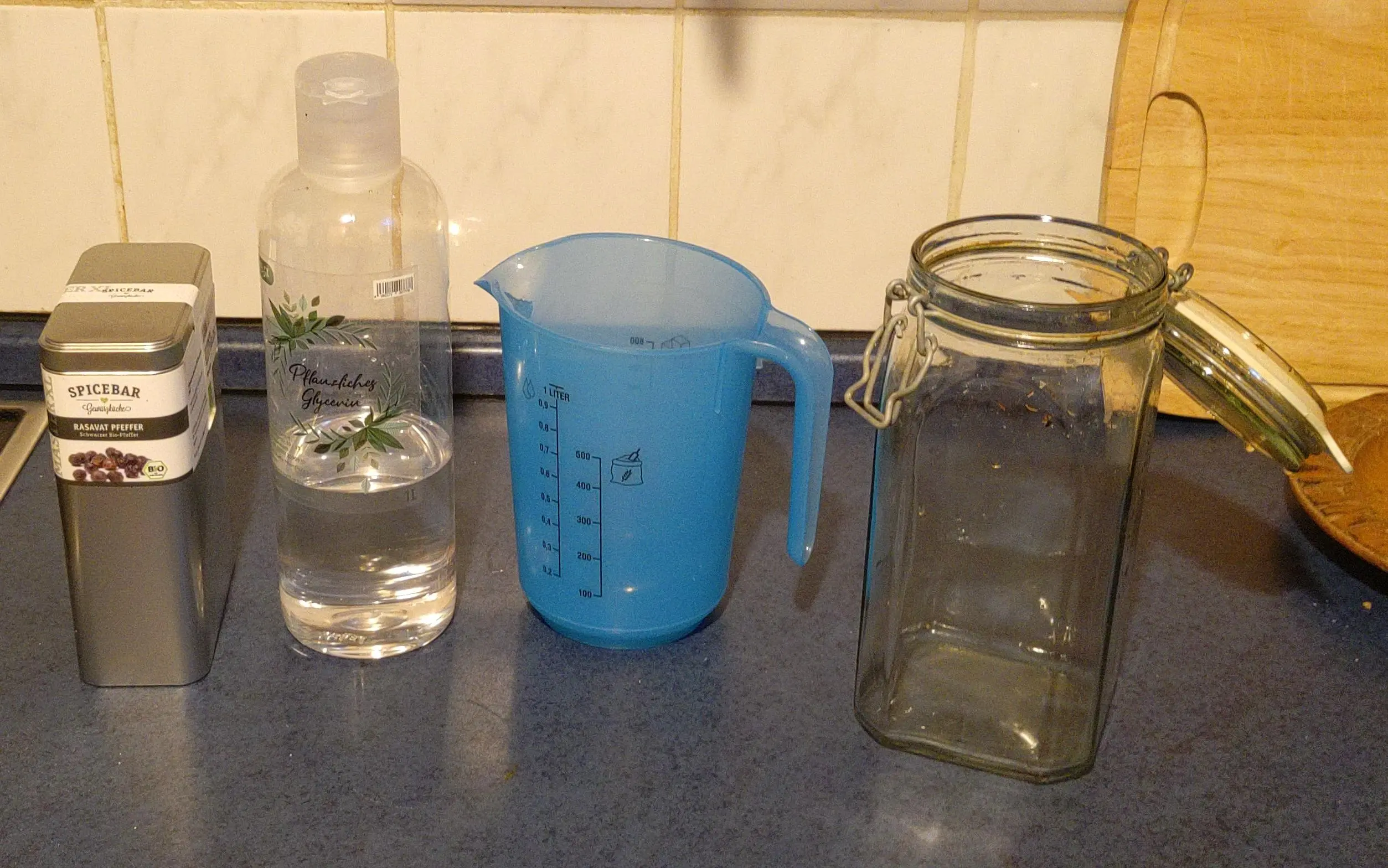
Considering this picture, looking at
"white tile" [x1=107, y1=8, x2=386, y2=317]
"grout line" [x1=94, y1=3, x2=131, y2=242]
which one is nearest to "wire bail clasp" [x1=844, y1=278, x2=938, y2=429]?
"white tile" [x1=107, y1=8, x2=386, y2=317]

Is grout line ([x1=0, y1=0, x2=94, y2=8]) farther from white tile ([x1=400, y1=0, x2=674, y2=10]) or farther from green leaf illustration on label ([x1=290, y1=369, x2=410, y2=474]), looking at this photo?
green leaf illustration on label ([x1=290, y1=369, x2=410, y2=474])

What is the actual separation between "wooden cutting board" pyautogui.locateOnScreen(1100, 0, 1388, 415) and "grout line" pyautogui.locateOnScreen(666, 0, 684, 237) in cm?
30

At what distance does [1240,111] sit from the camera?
3.03ft

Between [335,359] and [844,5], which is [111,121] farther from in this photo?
[844,5]

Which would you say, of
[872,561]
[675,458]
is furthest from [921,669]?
[675,458]

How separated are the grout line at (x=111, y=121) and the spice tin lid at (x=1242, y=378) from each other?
27.8 inches

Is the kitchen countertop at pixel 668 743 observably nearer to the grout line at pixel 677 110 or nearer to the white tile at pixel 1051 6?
the grout line at pixel 677 110

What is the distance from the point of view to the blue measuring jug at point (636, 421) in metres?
0.69

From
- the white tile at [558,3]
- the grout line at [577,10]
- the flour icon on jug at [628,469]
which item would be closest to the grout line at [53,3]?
the grout line at [577,10]

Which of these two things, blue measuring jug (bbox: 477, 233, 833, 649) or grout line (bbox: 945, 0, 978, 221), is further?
grout line (bbox: 945, 0, 978, 221)

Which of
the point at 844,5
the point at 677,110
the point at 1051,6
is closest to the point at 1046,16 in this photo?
the point at 1051,6

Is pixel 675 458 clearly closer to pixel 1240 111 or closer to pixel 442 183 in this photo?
pixel 442 183

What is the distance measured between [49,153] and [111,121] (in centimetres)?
5

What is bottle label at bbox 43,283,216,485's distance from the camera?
0.64m
